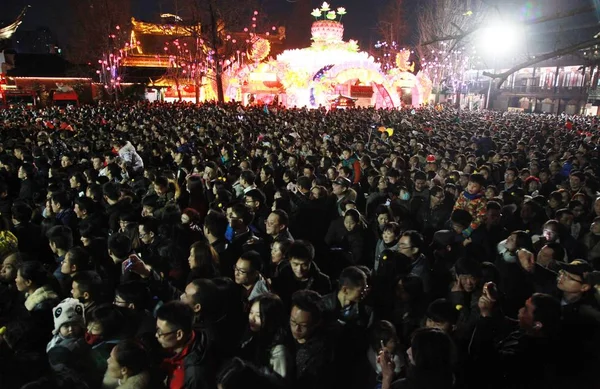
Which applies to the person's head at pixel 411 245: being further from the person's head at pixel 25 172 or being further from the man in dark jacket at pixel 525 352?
the person's head at pixel 25 172

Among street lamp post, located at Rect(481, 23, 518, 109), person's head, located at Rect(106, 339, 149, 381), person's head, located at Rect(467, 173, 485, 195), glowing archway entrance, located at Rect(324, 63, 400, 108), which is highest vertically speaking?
glowing archway entrance, located at Rect(324, 63, 400, 108)

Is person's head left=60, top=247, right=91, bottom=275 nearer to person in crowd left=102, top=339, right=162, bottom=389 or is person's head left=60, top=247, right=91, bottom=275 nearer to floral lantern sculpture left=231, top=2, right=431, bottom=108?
person in crowd left=102, top=339, right=162, bottom=389

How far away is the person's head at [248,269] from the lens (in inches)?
133

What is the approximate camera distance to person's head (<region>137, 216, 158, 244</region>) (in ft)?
14.5

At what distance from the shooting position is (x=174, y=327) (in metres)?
2.49

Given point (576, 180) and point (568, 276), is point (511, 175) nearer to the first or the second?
point (576, 180)

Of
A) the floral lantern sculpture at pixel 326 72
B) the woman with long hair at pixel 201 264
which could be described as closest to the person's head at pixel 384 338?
the woman with long hair at pixel 201 264

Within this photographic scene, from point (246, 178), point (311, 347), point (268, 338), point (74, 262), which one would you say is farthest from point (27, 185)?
point (311, 347)

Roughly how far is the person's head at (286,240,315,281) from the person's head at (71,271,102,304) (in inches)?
58.0

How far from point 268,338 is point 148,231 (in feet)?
7.31

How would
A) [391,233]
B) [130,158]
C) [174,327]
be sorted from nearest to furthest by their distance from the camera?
[174,327], [391,233], [130,158]

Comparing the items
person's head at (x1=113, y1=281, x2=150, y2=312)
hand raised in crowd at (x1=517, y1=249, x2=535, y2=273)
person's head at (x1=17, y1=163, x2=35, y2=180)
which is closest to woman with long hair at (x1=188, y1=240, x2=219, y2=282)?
person's head at (x1=113, y1=281, x2=150, y2=312)

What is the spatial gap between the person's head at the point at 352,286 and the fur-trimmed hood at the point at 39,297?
2.18 m

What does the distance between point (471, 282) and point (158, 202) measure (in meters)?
3.88
